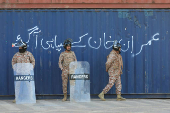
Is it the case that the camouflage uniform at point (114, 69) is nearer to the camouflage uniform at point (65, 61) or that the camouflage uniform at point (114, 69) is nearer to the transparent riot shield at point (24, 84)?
the camouflage uniform at point (65, 61)

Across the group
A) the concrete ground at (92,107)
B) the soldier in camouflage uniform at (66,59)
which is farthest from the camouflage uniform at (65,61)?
the concrete ground at (92,107)

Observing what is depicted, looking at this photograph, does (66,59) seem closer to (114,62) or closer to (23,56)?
(23,56)

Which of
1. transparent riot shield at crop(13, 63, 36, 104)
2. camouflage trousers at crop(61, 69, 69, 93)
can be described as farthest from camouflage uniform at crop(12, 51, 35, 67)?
camouflage trousers at crop(61, 69, 69, 93)

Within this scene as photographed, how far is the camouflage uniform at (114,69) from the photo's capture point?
35.7 feet

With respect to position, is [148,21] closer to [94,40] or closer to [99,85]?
[94,40]

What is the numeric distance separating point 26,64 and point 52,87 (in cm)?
158

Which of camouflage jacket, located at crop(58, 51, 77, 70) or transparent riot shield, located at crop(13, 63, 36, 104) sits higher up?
camouflage jacket, located at crop(58, 51, 77, 70)

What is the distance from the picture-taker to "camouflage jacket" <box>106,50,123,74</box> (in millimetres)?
10875

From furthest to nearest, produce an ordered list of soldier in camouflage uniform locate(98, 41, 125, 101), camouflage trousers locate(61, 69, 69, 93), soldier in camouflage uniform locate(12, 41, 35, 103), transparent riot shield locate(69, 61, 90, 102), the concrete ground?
1. camouflage trousers locate(61, 69, 69, 93)
2. soldier in camouflage uniform locate(98, 41, 125, 101)
3. soldier in camouflage uniform locate(12, 41, 35, 103)
4. transparent riot shield locate(69, 61, 90, 102)
5. the concrete ground

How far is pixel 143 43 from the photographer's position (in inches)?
460

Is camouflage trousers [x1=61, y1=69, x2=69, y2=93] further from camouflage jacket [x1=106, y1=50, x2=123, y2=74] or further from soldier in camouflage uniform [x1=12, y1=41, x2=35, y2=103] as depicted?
camouflage jacket [x1=106, y1=50, x2=123, y2=74]

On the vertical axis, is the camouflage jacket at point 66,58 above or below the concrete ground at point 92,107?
above

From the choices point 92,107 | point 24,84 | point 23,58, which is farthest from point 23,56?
point 92,107

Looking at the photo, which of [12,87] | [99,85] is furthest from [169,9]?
[12,87]
